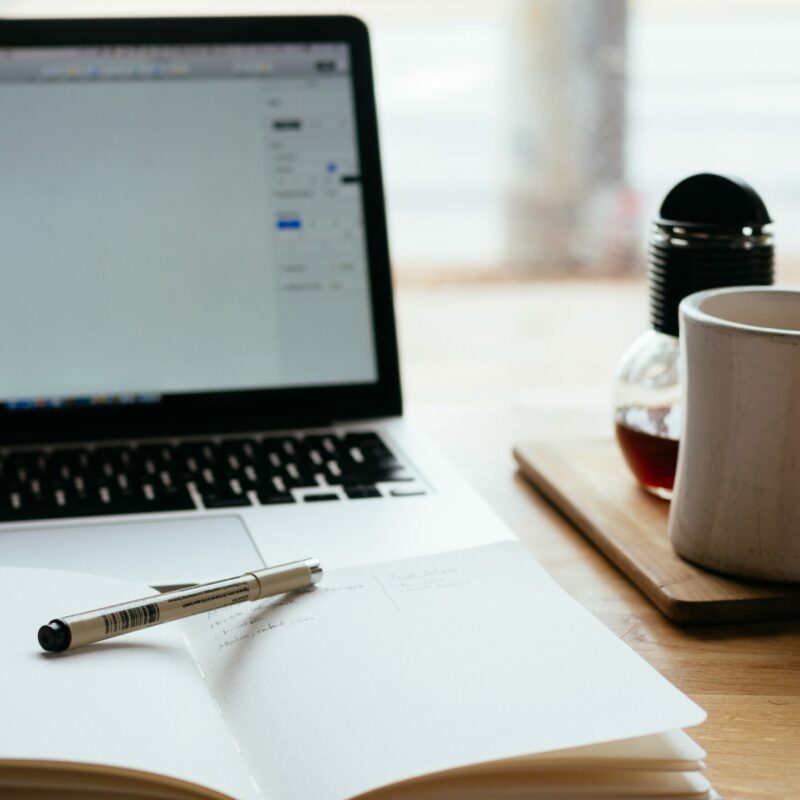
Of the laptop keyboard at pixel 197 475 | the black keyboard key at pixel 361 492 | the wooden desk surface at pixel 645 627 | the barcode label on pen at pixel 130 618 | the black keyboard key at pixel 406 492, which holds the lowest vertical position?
the wooden desk surface at pixel 645 627

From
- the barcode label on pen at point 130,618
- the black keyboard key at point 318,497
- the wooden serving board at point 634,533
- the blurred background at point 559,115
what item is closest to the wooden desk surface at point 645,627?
the wooden serving board at point 634,533

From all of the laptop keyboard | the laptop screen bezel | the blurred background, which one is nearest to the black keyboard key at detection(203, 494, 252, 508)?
the laptop keyboard

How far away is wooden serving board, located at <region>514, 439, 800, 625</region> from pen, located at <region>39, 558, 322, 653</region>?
0.18m

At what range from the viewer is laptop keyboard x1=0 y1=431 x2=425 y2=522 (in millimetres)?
674

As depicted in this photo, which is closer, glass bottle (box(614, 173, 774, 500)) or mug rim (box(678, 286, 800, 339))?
mug rim (box(678, 286, 800, 339))

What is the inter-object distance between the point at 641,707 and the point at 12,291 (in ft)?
1.88

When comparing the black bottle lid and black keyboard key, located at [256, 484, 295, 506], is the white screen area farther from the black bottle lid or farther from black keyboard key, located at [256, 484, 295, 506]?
the black bottle lid

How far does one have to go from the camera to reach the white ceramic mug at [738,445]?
0.53 meters

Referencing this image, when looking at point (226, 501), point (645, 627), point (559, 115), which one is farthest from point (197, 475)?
point (559, 115)

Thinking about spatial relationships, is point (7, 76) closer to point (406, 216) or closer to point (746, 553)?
point (746, 553)

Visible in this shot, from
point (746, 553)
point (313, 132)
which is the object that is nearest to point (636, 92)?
point (313, 132)

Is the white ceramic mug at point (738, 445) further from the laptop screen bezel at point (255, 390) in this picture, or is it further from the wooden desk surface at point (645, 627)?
the laptop screen bezel at point (255, 390)

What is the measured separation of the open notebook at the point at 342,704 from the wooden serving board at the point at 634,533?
88 mm

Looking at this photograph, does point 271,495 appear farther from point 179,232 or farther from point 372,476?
point 179,232
